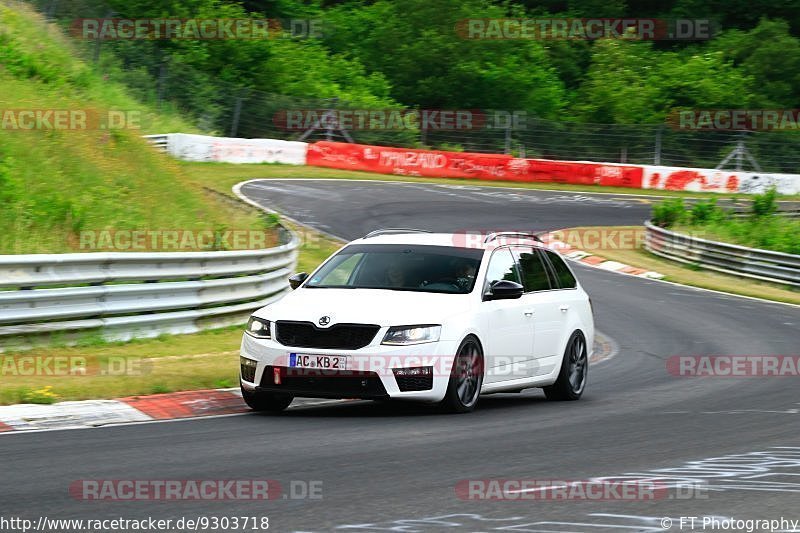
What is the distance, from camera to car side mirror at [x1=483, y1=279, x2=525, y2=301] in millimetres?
11391

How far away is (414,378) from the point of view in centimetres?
1046

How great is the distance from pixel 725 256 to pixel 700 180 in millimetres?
15397

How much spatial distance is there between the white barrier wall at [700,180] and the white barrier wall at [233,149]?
13.0m

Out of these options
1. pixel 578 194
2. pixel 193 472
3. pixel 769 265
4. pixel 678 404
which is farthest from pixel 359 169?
pixel 193 472

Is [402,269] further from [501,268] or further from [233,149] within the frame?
[233,149]

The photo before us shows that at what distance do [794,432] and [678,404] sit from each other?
2102mm

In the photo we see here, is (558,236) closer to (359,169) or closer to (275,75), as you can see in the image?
(359,169)

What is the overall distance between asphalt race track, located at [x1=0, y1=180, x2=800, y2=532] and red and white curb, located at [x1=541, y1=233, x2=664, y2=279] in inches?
570

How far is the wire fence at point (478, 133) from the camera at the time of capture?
4584cm
